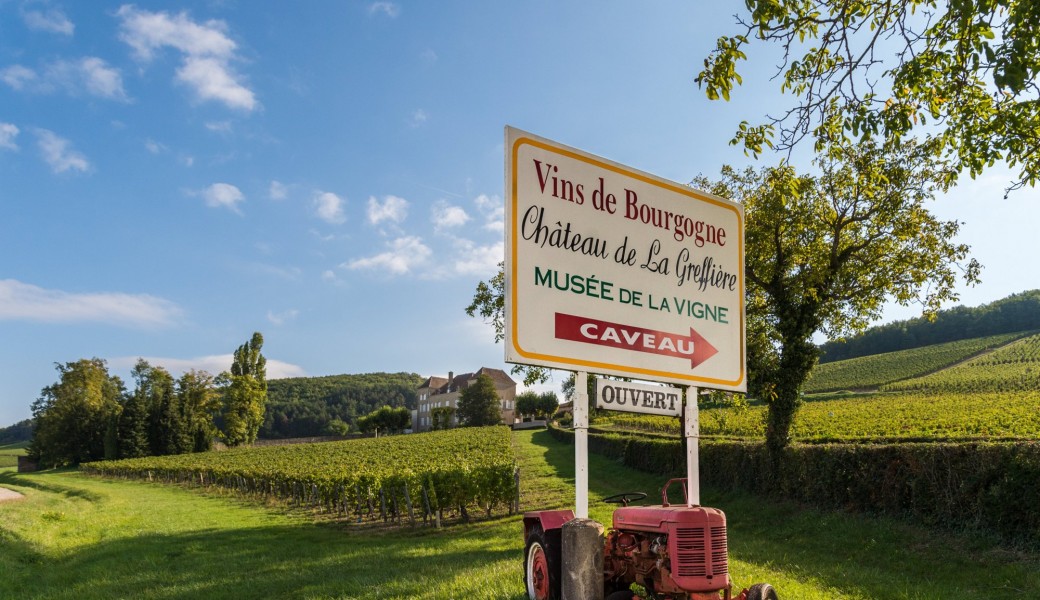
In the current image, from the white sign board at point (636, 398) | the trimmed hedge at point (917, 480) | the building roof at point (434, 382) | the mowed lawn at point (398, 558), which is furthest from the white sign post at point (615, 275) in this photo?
the building roof at point (434, 382)

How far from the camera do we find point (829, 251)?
19406 millimetres

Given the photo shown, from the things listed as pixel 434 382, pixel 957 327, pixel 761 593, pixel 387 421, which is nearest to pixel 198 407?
pixel 387 421

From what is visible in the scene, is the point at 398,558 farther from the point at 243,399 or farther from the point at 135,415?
the point at 243,399

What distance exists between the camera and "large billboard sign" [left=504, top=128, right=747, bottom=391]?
5945 millimetres

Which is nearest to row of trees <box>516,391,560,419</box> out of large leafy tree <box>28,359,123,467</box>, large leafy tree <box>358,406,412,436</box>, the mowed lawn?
large leafy tree <box>358,406,412,436</box>

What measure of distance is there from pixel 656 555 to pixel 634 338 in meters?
1.98

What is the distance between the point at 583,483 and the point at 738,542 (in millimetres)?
10253

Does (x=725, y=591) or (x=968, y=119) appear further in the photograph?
(x=968, y=119)

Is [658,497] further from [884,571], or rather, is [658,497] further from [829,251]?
[884,571]

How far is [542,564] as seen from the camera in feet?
21.3

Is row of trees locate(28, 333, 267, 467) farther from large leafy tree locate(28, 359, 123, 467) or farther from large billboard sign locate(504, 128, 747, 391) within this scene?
large billboard sign locate(504, 128, 747, 391)

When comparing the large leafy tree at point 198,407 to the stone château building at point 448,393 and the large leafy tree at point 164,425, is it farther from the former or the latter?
the stone château building at point 448,393

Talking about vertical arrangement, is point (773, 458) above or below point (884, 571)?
above

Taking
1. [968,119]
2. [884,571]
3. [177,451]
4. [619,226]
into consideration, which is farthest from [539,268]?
[177,451]
